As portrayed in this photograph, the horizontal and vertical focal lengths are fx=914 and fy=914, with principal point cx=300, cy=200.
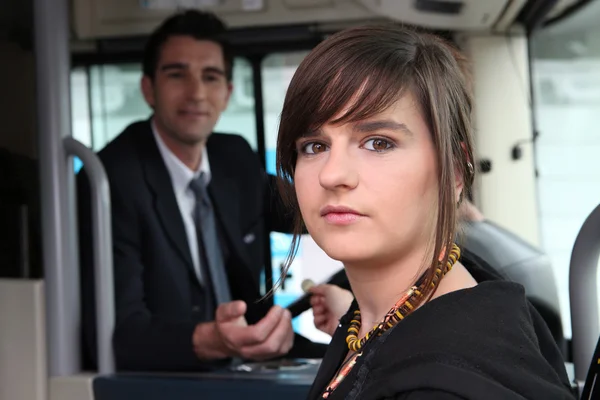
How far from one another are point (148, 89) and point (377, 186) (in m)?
1.60

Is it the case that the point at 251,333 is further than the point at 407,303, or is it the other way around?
the point at 251,333

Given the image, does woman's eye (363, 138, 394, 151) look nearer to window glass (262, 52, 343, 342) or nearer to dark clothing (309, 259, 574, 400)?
dark clothing (309, 259, 574, 400)

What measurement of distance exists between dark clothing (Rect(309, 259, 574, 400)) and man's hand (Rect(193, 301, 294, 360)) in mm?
1185

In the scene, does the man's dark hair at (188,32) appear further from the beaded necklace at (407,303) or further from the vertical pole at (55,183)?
the beaded necklace at (407,303)

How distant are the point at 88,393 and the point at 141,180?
0.62 m

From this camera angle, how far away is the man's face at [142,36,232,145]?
8.57 feet

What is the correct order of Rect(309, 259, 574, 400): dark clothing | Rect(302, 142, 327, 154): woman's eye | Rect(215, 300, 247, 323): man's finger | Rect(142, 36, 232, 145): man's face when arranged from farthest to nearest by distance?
Rect(142, 36, 232, 145): man's face
Rect(215, 300, 247, 323): man's finger
Rect(302, 142, 327, 154): woman's eye
Rect(309, 259, 574, 400): dark clothing

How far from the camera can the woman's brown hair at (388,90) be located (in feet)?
3.92

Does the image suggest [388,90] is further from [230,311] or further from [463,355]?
[230,311]

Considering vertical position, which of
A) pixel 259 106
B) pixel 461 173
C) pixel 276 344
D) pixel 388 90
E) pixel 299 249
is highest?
pixel 259 106

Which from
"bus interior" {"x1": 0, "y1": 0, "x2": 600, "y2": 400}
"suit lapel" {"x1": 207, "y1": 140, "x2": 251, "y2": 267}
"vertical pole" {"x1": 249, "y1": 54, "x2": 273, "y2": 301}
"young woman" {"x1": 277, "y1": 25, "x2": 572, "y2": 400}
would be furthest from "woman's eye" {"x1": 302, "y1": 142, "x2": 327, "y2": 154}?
"suit lapel" {"x1": 207, "y1": 140, "x2": 251, "y2": 267}

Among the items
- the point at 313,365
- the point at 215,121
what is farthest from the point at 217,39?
the point at 313,365

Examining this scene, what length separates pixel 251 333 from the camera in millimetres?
2357

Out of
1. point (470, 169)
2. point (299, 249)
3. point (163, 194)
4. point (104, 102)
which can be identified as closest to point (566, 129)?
point (299, 249)
